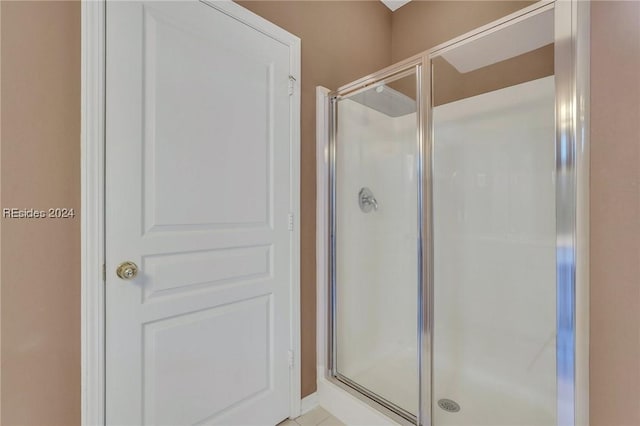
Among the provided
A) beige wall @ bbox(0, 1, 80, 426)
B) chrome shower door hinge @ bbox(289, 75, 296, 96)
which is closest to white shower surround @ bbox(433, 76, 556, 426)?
chrome shower door hinge @ bbox(289, 75, 296, 96)

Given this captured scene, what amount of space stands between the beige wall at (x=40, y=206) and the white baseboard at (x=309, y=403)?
1022 millimetres

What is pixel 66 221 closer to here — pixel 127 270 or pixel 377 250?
pixel 127 270

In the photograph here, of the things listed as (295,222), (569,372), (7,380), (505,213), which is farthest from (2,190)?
(505,213)

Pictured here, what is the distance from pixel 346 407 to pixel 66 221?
1.52 meters

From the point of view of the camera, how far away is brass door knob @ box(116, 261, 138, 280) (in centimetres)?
103

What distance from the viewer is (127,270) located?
1.04m

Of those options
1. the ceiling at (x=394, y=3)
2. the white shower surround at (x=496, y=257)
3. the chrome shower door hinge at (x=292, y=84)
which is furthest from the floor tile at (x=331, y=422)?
the ceiling at (x=394, y=3)

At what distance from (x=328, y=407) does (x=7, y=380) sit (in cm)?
138

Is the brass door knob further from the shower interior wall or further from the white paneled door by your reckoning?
the shower interior wall

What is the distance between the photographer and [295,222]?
159cm

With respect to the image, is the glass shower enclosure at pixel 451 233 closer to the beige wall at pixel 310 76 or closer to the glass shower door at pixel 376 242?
the glass shower door at pixel 376 242

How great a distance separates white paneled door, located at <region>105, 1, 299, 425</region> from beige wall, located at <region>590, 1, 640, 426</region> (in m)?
1.22

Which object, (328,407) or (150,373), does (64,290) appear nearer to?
(150,373)

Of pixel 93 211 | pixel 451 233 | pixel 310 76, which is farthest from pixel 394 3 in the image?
pixel 93 211
